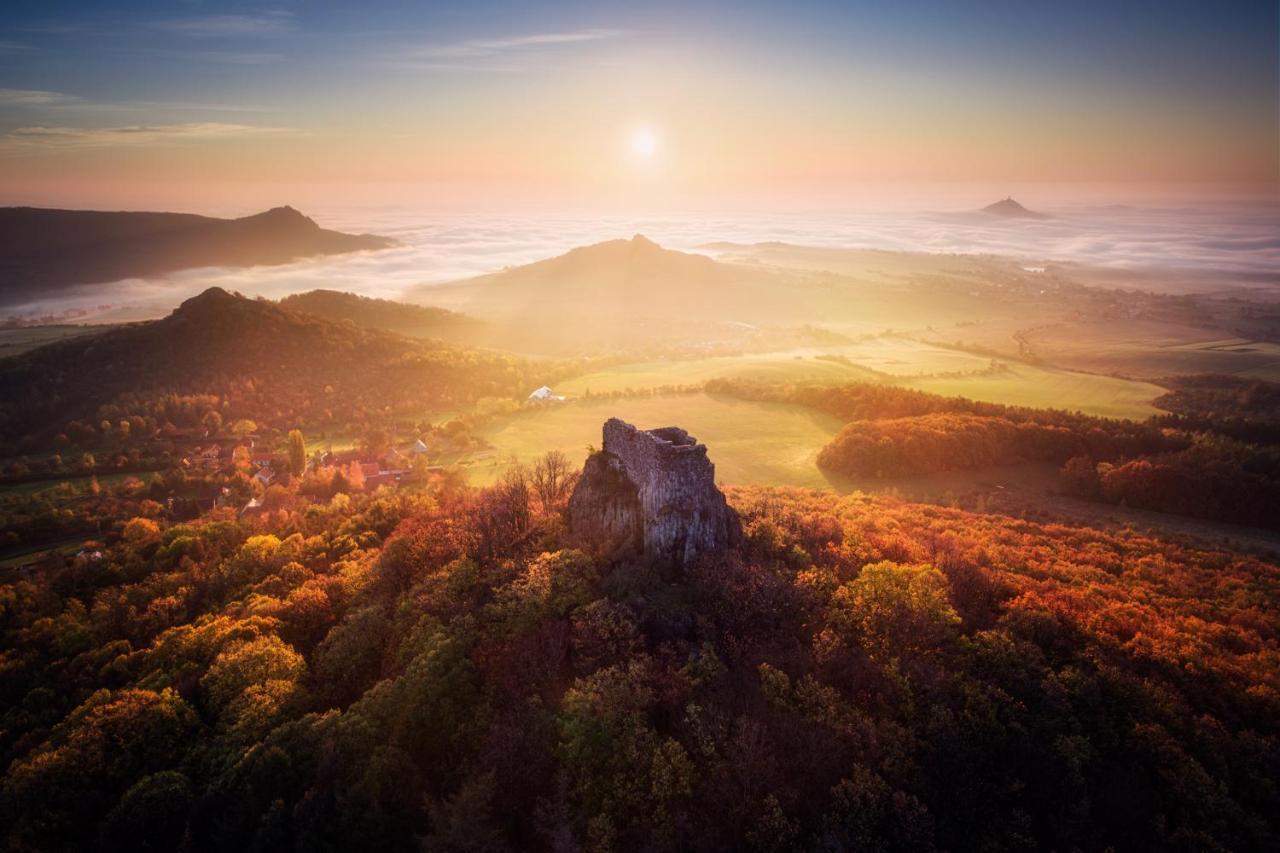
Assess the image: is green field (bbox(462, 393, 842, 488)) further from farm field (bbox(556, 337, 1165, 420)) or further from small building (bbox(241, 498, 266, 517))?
small building (bbox(241, 498, 266, 517))

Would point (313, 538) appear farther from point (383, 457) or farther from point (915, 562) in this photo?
point (915, 562)

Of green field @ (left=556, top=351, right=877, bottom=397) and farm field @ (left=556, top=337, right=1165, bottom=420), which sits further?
green field @ (left=556, top=351, right=877, bottom=397)

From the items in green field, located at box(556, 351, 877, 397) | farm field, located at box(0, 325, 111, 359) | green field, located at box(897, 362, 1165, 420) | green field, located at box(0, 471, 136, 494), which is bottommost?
green field, located at box(0, 471, 136, 494)

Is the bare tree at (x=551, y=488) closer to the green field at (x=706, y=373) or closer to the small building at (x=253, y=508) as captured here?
the small building at (x=253, y=508)

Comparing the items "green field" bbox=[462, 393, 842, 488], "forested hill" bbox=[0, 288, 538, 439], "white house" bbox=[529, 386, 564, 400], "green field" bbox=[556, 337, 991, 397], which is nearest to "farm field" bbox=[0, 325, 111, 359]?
"forested hill" bbox=[0, 288, 538, 439]

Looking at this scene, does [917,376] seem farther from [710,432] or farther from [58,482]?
[58,482]

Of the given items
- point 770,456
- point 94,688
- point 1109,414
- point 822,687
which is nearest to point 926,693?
point 822,687

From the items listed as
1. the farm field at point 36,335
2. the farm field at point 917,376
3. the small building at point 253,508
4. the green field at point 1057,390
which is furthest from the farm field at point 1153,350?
the farm field at point 36,335
